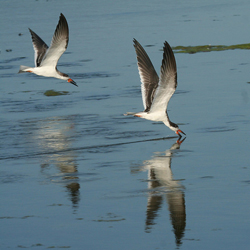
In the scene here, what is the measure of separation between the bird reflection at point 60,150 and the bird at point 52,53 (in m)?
1.59

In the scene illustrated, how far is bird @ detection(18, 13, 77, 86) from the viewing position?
15.0 metres

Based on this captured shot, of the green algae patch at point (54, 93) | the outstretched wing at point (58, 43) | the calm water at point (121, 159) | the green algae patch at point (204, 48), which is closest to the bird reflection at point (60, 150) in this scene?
the calm water at point (121, 159)

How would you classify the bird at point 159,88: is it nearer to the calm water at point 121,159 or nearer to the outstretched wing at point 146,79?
the outstretched wing at point 146,79

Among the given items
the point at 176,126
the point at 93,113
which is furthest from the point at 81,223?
the point at 93,113

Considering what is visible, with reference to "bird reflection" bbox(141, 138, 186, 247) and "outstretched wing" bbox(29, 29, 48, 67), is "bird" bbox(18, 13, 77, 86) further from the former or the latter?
"bird reflection" bbox(141, 138, 186, 247)

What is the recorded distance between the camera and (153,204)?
8859mm

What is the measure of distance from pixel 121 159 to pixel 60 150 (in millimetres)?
1431

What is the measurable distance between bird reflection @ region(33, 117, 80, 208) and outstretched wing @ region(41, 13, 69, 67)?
1.68m

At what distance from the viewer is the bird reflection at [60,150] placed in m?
10.1

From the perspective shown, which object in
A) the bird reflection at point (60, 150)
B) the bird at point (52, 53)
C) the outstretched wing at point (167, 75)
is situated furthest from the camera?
the bird at point (52, 53)

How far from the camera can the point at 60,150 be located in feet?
40.3

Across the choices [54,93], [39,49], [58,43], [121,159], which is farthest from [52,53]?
[121,159]

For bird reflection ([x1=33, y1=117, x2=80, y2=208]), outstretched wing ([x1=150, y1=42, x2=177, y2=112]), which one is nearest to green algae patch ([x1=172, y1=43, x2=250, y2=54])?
bird reflection ([x1=33, y1=117, x2=80, y2=208])

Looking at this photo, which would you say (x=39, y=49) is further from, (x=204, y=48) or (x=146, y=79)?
(x=204, y=48)
